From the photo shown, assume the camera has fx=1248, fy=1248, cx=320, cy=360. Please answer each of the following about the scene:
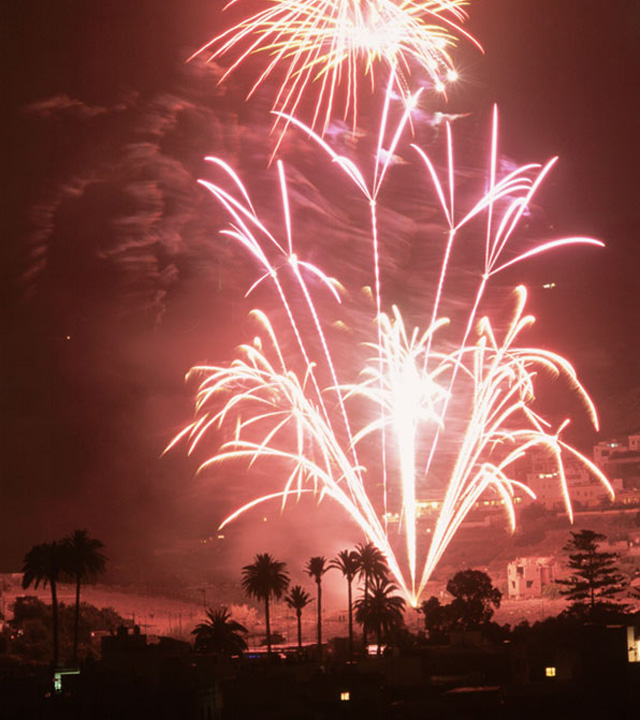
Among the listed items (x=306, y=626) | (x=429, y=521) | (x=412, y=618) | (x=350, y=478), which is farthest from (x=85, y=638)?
(x=429, y=521)

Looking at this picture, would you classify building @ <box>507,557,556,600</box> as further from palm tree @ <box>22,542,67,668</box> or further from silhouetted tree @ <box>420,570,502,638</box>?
palm tree @ <box>22,542,67,668</box>

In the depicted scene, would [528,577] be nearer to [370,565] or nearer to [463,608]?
[463,608]

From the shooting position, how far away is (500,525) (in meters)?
108

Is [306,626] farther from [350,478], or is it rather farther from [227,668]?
[227,668]

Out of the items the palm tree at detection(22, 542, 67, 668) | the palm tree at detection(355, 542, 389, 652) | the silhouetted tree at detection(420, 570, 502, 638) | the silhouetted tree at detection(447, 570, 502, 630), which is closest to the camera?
the palm tree at detection(22, 542, 67, 668)

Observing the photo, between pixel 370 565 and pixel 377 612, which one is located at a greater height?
pixel 370 565

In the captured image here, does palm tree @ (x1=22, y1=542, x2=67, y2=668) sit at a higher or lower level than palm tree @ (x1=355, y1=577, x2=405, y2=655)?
Answer: higher

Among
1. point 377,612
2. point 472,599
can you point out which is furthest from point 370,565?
point 472,599

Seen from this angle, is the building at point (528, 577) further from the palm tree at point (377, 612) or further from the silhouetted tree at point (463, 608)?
the palm tree at point (377, 612)

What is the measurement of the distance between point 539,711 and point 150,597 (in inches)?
2032

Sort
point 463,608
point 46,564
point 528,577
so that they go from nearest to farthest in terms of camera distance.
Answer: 1. point 46,564
2. point 463,608
3. point 528,577

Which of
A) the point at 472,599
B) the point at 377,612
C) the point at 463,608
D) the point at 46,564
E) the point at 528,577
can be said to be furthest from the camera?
the point at 528,577

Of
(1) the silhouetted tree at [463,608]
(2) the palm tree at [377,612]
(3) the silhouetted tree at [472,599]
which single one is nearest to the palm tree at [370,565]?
(2) the palm tree at [377,612]

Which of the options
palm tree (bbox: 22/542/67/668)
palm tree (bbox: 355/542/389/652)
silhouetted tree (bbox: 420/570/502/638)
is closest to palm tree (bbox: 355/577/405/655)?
palm tree (bbox: 355/542/389/652)
